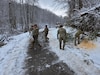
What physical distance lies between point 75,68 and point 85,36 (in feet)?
23.0

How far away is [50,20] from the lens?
14312 centimetres

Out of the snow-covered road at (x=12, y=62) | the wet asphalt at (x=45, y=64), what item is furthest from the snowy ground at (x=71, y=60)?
the wet asphalt at (x=45, y=64)

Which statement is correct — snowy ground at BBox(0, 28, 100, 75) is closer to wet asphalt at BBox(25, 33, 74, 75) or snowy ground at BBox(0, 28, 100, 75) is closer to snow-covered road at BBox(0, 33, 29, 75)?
snow-covered road at BBox(0, 33, 29, 75)

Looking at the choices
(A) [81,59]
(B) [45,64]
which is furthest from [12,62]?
(A) [81,59]

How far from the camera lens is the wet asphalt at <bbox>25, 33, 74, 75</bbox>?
10.5m

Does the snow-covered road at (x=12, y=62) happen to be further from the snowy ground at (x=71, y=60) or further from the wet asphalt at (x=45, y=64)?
the wet asphalt at (x=45, y=64)

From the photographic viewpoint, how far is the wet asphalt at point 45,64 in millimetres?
10500

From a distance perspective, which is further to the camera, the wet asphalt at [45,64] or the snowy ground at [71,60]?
the snowy ground at [71,60]

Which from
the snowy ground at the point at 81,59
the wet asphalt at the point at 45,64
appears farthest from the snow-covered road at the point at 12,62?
the snowy ground at the point at 81,59

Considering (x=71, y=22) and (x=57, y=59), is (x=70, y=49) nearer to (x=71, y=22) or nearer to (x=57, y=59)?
(x=57, y=59)

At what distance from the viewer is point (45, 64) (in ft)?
39.0

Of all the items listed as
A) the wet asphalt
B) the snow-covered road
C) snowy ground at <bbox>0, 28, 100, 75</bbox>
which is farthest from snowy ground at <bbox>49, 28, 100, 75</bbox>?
the snow-covered road

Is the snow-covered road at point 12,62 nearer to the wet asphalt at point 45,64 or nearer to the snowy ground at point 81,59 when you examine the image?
the wet asphalt at point 45,64

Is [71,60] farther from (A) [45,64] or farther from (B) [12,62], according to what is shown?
(B) [12,62]
